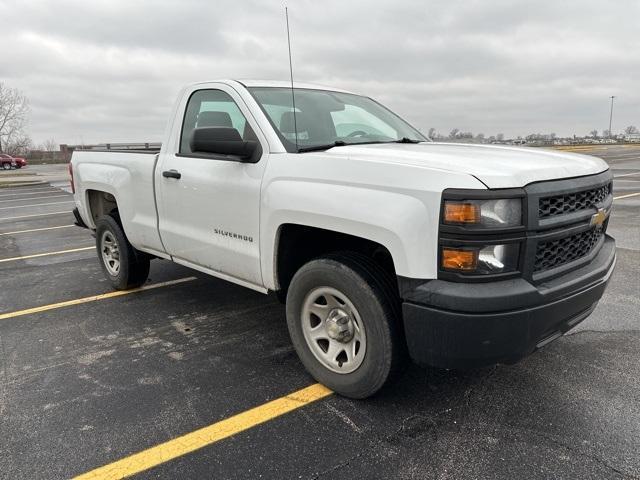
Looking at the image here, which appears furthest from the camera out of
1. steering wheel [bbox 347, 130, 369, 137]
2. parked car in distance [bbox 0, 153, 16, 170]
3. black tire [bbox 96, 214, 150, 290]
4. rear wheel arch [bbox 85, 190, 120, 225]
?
parked car in distance [bbox 0, 153, 16, 170]

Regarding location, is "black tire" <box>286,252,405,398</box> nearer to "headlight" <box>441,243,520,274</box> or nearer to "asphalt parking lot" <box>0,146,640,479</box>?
"asphalt parking lot" <box>0,146,640,479</box>

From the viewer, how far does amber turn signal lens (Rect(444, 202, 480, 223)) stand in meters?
2.32

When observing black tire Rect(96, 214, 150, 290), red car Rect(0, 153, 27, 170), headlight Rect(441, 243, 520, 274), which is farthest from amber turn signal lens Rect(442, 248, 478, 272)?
red car Rect(0, 153, 27, 170)

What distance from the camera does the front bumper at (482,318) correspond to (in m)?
2.35

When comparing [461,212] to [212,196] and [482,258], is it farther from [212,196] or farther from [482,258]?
[212,196]

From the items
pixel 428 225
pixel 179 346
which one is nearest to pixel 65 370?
pixel 179 346

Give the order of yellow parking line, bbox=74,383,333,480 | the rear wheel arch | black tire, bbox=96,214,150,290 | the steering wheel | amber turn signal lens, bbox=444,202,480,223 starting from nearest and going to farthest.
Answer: amber turn signal lens, bbox=444,202,480,223 < yellow parking line, bbox=74,383,333,480 < the steering wheel < black tire, bbox=96,214,150,290 < the rear wheel arch

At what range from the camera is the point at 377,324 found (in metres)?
2.68

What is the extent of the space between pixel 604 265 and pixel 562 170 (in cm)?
73

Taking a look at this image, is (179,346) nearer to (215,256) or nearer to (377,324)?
(215,256)

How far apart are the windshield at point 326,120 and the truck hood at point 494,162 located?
13.9 inches

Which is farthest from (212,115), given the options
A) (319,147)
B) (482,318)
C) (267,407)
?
(482,318)

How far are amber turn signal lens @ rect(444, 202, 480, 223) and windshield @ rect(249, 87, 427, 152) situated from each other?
121 cm

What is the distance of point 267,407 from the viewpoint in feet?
9.82
